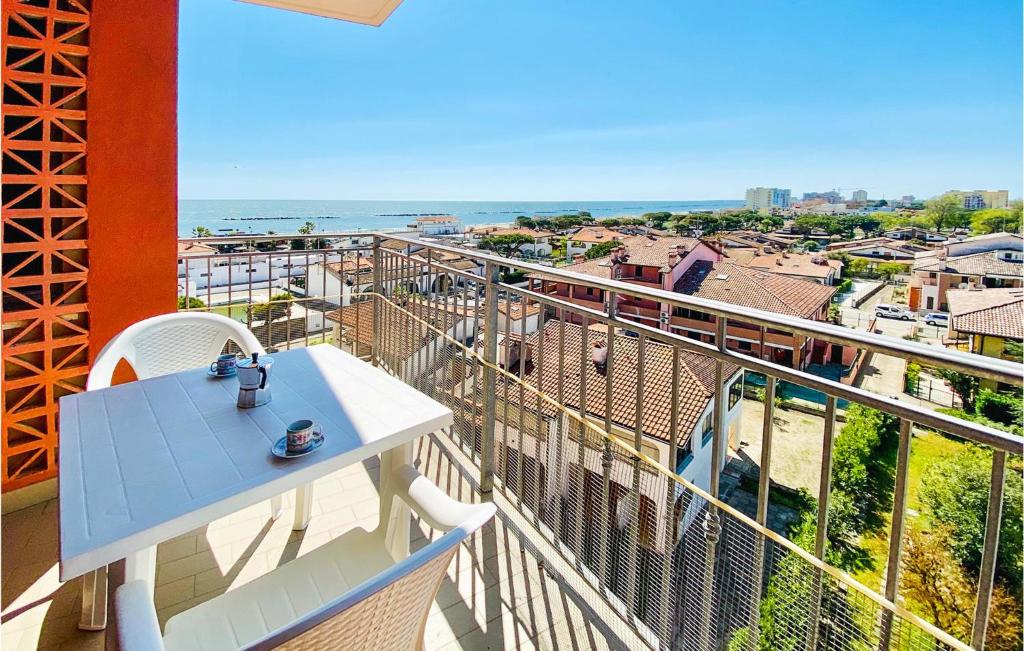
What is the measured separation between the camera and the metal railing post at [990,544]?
68 cm

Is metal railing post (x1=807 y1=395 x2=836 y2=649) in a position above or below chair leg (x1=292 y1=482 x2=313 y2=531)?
above

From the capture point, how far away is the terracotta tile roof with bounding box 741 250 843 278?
29562mm

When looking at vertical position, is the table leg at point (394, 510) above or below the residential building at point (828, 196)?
below

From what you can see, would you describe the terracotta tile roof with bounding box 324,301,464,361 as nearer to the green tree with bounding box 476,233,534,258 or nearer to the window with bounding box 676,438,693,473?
the window with bounding box 676,438,693,473

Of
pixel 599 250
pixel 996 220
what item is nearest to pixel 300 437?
→ pixel 599 250

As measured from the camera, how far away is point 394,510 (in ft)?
4.26

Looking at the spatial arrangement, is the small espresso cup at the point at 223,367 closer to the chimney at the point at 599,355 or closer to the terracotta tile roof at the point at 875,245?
the chimney at the point at 599,355

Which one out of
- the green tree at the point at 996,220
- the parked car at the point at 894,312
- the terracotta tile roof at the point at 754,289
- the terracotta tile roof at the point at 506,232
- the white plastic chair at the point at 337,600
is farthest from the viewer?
the terracotta tile roof at the point at 506,232

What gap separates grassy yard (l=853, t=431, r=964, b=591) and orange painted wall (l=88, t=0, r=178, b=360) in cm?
739

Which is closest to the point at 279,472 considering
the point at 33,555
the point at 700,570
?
the point at 700,570

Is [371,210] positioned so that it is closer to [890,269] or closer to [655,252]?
[655,252]

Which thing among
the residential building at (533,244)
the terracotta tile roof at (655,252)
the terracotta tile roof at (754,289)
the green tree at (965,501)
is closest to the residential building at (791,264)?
the terracotta tile roof at (655,252)

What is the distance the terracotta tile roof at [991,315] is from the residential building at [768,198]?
1758 inches

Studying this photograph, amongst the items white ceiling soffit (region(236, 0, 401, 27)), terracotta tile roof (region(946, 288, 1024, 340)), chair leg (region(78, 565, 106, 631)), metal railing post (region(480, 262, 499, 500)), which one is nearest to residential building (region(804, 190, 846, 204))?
terracotta tile roof (region(946, 288, 1024, 340))
